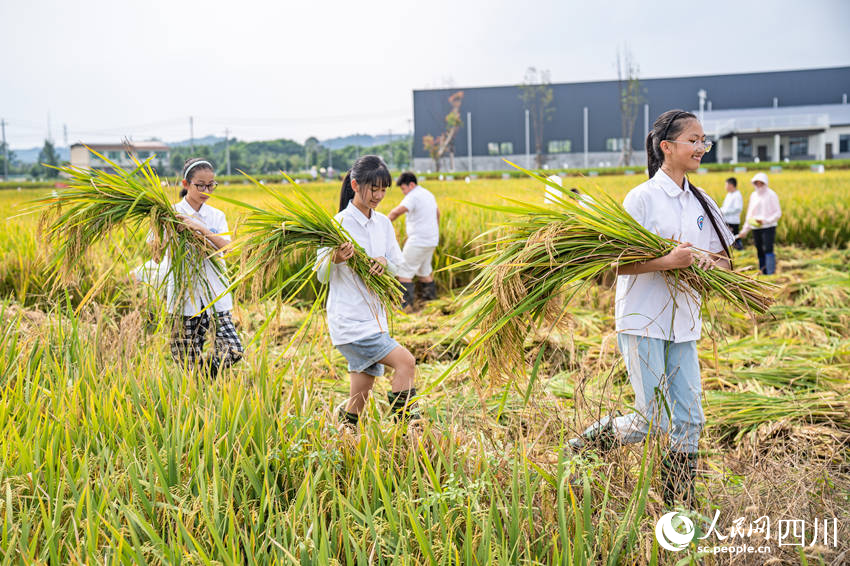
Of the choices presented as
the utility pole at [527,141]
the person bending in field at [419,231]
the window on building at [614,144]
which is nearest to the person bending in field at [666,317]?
the person bending in field at [419,231]

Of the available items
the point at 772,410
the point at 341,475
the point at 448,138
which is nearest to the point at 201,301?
the point at 341,475

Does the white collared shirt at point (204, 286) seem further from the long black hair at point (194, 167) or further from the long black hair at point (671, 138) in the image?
the long black hair at point (671, 138)

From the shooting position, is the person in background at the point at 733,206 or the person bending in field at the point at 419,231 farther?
the person in background at the point at 733,206

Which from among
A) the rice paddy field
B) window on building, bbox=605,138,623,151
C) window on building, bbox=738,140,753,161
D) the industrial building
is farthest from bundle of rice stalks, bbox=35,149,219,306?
window on building, bbox=605,138,623,151

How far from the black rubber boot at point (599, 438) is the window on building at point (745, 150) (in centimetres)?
4027

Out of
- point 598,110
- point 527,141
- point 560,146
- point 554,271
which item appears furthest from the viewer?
point 560,146

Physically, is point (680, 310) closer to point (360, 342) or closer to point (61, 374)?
point (360, 342)

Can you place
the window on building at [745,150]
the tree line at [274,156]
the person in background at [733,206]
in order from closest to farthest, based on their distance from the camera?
the person in background at [733,206]
the window on building at [745,150]
the tree line at [274,156]

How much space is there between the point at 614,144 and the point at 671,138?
42.9m

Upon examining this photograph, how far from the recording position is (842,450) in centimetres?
281

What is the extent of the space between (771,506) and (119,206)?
265 centimetres

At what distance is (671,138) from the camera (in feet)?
7.72

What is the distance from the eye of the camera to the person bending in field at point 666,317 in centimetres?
227

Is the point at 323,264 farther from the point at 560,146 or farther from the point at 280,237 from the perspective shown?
the point at 560,146
